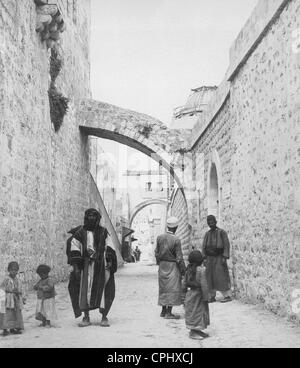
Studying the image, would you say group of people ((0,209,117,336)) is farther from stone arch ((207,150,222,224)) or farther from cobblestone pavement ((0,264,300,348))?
stone arch ((207,150,222,224))

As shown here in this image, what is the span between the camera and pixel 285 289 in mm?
4996

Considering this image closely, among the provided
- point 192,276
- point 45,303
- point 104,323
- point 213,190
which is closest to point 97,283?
point 104,323

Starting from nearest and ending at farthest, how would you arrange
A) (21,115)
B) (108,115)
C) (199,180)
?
1. (21,115)
2. (199,180)
3. (108,115)

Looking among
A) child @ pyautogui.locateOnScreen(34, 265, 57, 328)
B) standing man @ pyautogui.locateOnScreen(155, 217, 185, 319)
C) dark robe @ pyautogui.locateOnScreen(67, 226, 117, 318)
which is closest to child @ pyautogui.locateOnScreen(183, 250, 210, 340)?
dark robe @ pyautogui.locateOnScreen(67, 226, 117, 318)

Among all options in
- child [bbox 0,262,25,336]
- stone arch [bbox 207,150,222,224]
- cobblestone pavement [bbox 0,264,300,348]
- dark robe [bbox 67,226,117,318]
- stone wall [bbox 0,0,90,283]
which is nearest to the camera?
cobblestone pavement [bbox 0,264,300,348]

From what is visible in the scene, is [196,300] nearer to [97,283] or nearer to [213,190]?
[97,283]

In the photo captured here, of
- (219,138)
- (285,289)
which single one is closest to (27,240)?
(219,138)

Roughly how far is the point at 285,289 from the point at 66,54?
8.59 meters

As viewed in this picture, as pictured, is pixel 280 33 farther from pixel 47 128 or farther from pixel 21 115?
pixel 47 128

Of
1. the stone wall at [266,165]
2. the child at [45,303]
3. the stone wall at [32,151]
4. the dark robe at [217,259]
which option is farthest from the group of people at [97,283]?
the stone wall at [32,151]

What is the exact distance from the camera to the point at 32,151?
8.07 m

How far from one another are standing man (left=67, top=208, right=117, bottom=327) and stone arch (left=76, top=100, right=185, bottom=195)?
7513 mm

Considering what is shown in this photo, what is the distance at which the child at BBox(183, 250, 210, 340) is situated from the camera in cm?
427

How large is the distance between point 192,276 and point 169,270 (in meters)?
1.14
